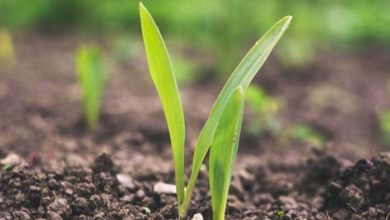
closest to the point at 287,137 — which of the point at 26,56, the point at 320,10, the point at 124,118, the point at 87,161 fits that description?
the point at 124,118

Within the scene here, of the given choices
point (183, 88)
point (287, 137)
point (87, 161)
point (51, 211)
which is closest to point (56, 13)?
point (183, 88)

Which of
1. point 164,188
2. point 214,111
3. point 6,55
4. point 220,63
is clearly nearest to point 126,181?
point 164,188

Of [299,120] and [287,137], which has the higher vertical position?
[299,120]

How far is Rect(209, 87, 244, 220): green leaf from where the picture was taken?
149 centimetres

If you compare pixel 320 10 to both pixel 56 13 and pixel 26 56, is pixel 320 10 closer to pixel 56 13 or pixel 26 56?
pixel 56 13

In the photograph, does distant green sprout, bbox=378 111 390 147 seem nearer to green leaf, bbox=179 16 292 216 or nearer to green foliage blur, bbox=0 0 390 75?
green foliage blur, bbox=0 0 390 75

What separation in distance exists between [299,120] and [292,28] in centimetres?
111

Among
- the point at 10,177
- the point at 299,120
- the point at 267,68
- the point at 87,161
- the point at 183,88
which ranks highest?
the point at 267,68

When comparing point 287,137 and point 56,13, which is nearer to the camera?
point 287,137

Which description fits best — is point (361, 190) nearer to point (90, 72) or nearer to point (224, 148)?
point (224, 148)

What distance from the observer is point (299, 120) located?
3.22 m

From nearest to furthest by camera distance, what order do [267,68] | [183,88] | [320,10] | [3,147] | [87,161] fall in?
[87,161]
[3,147]
[183,88]
[267,68]
[320,10]

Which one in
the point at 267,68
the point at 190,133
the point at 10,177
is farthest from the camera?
the point at 267,68

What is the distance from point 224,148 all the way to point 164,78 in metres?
0.24
